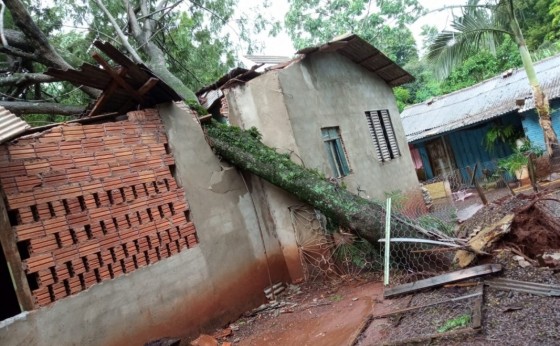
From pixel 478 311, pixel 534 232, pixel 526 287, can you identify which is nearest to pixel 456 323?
pixel 478 311

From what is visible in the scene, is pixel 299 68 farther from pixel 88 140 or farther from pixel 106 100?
pixel 88 140

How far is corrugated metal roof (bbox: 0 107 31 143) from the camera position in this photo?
389 cm

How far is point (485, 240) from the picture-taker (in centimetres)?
525

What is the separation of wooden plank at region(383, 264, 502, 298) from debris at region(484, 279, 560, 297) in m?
0.16

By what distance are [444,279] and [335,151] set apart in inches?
172

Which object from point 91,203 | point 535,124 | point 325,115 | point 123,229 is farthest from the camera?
point 535,124

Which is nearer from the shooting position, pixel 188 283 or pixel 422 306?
pixel 422 306

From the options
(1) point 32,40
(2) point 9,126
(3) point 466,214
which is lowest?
(3) point 466,214

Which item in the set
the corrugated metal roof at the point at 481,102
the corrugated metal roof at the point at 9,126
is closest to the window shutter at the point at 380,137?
the corrugated metal roof at the point at 481,102

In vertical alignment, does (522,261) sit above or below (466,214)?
above

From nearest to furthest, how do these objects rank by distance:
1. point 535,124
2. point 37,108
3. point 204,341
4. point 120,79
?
point 204,341, point 120,79, point 37,108, point 535,124

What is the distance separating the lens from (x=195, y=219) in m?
6.39

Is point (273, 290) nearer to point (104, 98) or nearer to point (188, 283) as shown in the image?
point (188, 283)

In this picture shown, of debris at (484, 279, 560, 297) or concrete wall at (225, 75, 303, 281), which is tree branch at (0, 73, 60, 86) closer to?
concrete wall at (225, 75, 303, 281)
